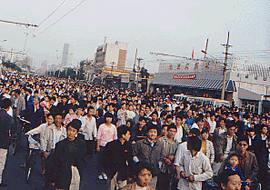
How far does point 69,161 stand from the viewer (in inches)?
154

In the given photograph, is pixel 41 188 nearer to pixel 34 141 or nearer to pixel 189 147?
pixel 34 141

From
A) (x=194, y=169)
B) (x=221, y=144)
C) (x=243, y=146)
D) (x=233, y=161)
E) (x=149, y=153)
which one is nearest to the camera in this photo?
(x=194, y=169)

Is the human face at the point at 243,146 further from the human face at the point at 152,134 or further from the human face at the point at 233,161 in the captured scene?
the human face at the point at 152,134

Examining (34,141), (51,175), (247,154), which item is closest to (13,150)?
(34,141)

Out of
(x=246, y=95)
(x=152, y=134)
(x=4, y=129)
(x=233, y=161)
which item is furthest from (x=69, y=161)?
(x=246, y=95)

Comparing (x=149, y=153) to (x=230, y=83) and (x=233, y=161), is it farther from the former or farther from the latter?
(x=230, y=83)

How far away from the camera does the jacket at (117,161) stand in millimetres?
4289

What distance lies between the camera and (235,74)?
109 ft

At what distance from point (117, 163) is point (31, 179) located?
8.01 ft

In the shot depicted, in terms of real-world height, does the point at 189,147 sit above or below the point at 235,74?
below

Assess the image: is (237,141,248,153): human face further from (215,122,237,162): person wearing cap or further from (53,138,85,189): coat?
(53,138,85,189): coat

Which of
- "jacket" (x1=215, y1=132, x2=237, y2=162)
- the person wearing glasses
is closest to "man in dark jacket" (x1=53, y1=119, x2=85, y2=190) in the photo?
the person wearing glasses

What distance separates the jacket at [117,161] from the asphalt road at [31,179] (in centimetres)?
159

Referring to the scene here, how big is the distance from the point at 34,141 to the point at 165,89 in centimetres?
4182
